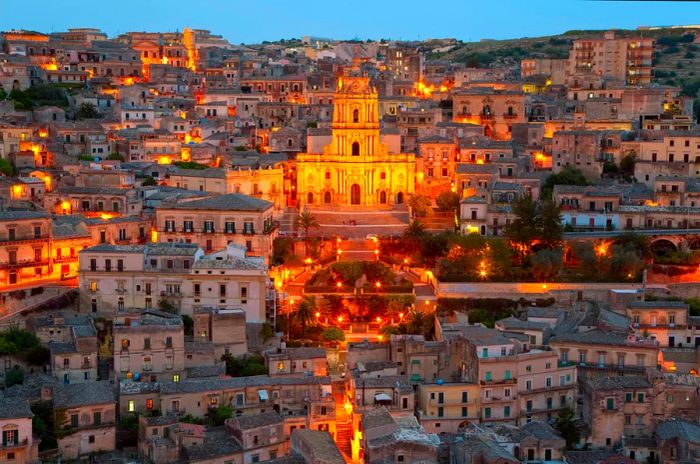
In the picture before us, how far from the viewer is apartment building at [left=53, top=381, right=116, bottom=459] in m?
19.2

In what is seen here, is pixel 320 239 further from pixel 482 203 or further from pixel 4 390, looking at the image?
pixel 4 390

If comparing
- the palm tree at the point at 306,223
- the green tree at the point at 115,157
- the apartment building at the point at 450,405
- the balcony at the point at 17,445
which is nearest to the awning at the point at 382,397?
the apartment building at the point at 450,405

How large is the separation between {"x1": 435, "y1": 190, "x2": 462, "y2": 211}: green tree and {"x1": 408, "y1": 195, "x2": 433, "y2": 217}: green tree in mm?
285

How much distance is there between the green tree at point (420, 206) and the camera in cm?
3091

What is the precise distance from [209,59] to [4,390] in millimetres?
33915

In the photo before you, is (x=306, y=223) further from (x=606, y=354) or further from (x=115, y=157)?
(x=606, y=354)

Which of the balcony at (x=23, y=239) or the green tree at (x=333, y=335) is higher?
the balcony at (x=23, y=239)

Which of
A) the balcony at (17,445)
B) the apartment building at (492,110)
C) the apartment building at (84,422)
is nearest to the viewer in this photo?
the balcony at (17,445)

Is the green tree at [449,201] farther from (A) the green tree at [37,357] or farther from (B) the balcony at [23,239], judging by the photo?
(A) the green tree at [37,357]

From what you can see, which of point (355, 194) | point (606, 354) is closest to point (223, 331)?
point (606, 354)

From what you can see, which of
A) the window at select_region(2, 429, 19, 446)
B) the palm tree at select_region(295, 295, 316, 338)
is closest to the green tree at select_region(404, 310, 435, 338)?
the palm tree at select_region(295, 295, 316, 338)

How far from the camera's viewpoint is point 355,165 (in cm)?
3328

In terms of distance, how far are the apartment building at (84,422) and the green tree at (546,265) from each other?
9652 millimetres

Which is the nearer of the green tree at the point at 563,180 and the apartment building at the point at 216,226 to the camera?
the apartment building at the point at 216,226
